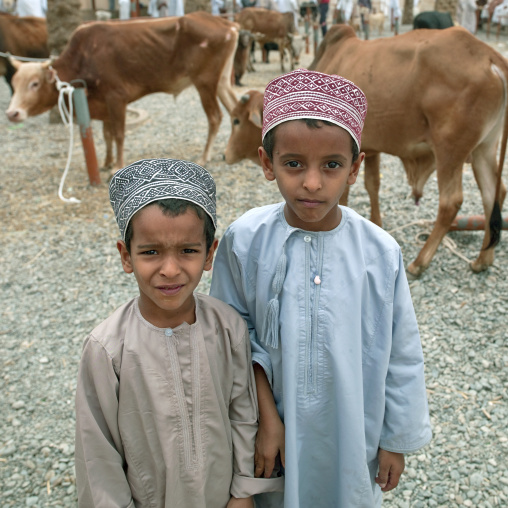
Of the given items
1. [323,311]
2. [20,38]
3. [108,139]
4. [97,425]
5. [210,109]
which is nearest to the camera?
[97,425]

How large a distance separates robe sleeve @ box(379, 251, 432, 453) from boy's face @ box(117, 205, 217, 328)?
619mm

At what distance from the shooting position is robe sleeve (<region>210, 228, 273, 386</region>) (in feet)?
5.20

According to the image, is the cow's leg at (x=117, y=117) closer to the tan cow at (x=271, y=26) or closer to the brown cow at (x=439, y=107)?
the brown cow at (x=439, y=107)

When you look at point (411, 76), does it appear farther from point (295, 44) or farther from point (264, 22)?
point (264, 22)

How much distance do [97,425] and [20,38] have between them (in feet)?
32.3

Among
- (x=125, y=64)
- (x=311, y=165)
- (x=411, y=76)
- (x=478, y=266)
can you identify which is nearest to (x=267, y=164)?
(x=311, y=165)

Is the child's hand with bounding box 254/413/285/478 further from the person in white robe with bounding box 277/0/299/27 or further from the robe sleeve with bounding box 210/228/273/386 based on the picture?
the person in white robe with bounding box 277/0/299/27

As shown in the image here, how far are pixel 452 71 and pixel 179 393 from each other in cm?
299

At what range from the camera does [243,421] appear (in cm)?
152

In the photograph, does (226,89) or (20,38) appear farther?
(20,38)

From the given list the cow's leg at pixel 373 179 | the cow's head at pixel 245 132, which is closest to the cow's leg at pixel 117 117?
the cow's head at pixel 245 132

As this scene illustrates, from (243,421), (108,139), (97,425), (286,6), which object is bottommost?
(108,139)

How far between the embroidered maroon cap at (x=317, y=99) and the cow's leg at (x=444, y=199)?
7.64 feet

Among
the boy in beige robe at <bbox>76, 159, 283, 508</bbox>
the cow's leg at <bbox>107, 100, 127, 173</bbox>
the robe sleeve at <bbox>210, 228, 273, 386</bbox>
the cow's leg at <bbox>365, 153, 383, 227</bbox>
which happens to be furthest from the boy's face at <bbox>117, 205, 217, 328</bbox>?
the cow's leg at <bbox>107, 100, 127, 173</bbox>
